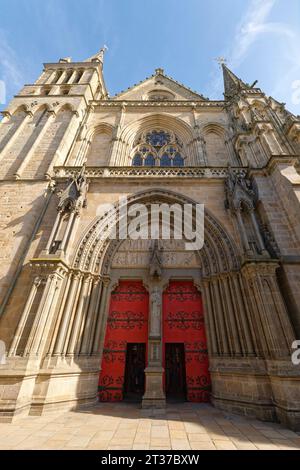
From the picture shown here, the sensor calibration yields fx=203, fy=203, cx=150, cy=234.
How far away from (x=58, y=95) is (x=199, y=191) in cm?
1065

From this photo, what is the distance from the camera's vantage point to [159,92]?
1581 centimetres

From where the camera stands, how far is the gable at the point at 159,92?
49.4 feet

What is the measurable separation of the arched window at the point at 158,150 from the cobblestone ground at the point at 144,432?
1035 centimetres

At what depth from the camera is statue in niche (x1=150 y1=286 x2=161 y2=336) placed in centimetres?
624

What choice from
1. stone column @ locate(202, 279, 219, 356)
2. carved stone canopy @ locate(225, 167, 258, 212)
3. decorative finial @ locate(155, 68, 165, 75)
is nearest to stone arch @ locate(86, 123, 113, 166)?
carved stone canopy @ locate(225, 167, 258, 212)

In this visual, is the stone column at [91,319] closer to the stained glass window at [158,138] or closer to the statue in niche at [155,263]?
the statue in niche at [155,263]

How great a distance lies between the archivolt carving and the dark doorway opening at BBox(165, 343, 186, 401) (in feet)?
9.10

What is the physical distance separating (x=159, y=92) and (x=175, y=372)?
713 inches

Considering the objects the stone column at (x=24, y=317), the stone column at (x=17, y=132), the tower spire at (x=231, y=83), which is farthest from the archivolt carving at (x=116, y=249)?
the tower spire at (x=231, y=83)

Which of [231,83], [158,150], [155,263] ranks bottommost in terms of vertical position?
[155,263]

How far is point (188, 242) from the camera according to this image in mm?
7906

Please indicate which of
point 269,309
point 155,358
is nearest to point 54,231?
point 155,358

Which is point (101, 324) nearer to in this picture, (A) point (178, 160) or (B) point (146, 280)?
(B) point (146, 280)
